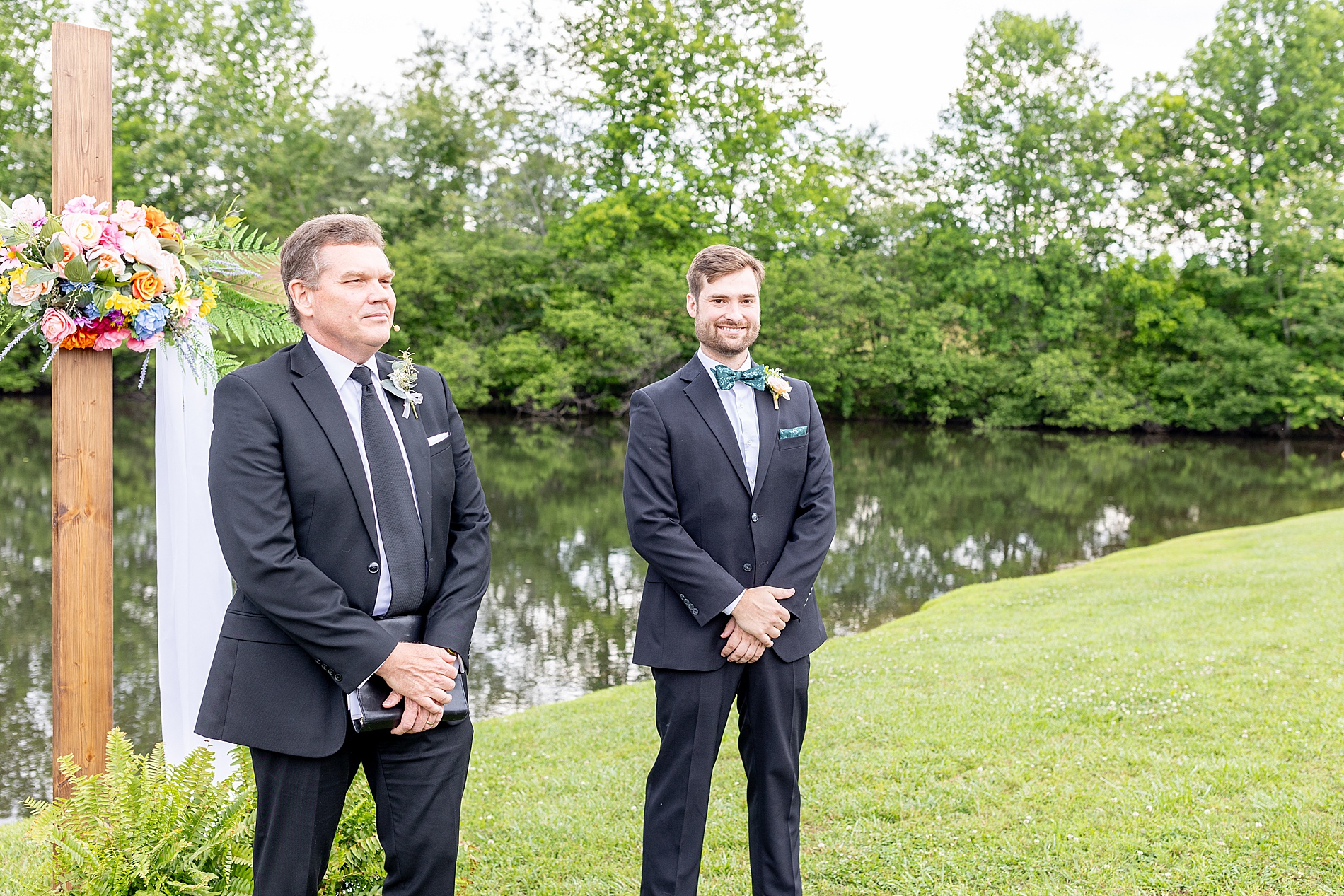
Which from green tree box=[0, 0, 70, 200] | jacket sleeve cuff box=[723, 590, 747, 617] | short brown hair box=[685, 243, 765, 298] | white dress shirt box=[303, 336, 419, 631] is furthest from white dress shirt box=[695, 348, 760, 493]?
green tree box=[0, 0, 70, 200]

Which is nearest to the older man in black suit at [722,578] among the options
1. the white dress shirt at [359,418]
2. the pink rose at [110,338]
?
the white dress shirt at [359,418]

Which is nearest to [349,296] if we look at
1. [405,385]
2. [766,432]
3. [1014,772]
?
[405,385]

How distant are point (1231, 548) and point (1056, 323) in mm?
26019

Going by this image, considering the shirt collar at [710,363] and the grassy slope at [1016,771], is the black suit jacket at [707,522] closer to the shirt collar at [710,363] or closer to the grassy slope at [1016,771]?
the shirt collar at [710,363]

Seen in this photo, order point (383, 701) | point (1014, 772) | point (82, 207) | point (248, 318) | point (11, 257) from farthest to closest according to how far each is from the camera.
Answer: point (1014, 772) < point (248, 318) < point (82, 207) < point (11, 257) < point (383, 701)

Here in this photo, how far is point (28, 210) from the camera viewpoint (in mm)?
3078

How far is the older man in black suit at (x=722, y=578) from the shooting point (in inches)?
129

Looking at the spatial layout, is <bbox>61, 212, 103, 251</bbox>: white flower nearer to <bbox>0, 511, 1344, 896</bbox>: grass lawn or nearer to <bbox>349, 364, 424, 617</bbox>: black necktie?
<bbox>349, 364, 424, 617</bbox>: black necktie

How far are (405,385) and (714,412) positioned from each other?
44.9 inches

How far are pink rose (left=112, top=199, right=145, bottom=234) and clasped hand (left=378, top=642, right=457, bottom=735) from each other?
1807 mm

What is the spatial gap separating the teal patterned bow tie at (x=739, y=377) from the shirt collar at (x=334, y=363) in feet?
4.35

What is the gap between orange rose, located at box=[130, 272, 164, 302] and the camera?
3.21 meters

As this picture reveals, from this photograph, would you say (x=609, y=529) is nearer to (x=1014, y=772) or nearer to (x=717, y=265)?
(x=1014, y=772)

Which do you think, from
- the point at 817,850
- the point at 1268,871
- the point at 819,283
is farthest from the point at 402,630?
the point at 819,283
